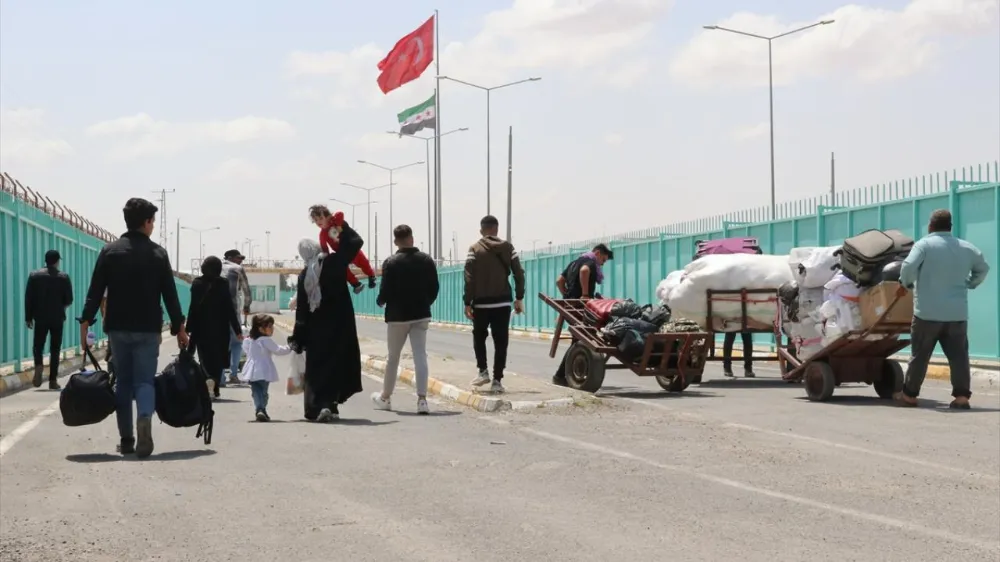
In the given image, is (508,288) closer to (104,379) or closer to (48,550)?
(104,379)

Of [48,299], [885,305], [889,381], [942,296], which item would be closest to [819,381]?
[889,381]

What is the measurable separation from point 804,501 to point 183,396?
180 inches

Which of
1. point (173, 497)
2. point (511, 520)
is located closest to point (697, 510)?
point (511, 520)

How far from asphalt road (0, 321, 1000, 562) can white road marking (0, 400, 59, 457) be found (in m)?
0.08

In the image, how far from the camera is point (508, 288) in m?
13.7

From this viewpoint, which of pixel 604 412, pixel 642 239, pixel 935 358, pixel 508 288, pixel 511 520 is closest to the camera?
pixel 511 520

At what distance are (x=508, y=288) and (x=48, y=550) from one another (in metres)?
8.23

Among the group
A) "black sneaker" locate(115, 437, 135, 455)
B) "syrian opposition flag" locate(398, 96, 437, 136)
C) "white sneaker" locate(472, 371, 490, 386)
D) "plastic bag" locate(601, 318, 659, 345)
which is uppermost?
"syrian opposition flag" locate(398, 96, 437, 136)

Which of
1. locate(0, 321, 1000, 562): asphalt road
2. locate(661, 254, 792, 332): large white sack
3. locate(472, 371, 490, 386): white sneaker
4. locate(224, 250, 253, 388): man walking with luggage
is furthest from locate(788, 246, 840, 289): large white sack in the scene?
locate(224, 250, 253, 388): man walking with luggage

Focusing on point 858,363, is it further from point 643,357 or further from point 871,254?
point 643,357

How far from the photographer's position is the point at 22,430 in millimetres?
11195

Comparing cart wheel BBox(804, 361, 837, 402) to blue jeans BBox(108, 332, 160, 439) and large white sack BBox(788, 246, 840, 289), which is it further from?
blue jeans BBox(108, 332, 160, 439)

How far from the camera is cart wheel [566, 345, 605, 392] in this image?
14188 mm

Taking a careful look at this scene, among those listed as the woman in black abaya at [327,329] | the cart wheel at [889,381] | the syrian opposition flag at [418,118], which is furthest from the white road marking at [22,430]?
the syrian opposition flag at [418,118]
